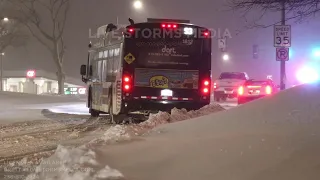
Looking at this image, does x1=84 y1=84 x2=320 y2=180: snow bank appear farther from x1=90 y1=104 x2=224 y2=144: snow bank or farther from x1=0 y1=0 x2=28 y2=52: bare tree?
x1=0 y1=0 x2=28 y2=52: bare tree

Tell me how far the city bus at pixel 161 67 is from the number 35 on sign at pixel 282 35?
3232mm

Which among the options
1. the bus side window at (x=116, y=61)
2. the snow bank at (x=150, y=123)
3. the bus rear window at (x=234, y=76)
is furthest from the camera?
the bus rear window at (x=234, y=76)

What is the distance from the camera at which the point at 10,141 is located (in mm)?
12711

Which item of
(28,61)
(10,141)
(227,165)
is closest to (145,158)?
(227,165)

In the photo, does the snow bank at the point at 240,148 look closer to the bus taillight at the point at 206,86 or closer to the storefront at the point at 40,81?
the bus taillight at the point at 206,86

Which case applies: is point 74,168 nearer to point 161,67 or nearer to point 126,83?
point 126,83

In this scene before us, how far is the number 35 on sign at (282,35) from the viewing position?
1769cm

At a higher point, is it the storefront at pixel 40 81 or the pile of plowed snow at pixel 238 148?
the storefront at pixel 40 81

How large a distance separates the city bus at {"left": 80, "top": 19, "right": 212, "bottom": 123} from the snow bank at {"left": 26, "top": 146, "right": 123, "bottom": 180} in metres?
8.29

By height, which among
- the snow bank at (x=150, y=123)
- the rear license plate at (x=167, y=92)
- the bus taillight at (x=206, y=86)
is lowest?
the snow bank at (x=150, y=123)

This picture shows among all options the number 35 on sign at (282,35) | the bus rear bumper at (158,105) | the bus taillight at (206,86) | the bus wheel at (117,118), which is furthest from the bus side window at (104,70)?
the number 35 on sign at (282,35)

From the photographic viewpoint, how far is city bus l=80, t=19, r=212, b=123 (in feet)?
51.6

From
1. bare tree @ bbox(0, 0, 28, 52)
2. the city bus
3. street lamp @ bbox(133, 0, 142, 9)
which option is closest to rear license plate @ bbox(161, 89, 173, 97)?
the city bus

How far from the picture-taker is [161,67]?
1584 centimetres
